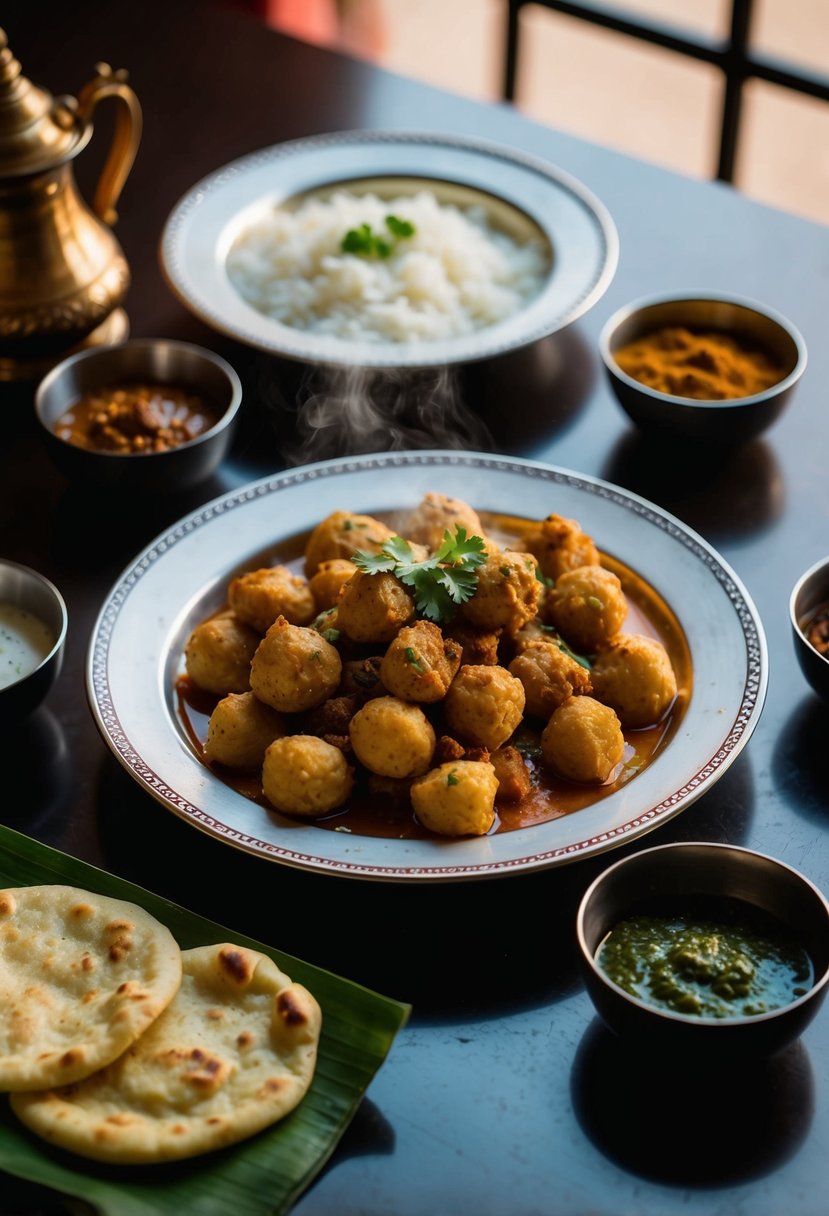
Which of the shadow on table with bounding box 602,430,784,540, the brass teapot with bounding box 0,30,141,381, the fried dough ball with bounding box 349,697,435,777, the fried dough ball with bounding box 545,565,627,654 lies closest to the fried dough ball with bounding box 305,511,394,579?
the fried dough ball with bounding box 545,565,627,654

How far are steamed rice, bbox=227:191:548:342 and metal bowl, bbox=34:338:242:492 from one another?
428 millimetres

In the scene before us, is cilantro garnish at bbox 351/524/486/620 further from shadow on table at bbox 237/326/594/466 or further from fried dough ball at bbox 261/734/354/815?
shadow on table at bbox 237/326/594/466

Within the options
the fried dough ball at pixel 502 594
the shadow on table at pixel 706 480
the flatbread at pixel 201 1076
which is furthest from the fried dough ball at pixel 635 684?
the flatbread at pixel 201 1076

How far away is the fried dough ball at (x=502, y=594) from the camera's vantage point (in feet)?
8.74

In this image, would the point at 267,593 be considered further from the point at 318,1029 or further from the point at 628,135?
the point at 628,135

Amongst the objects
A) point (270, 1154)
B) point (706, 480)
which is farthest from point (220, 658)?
point (706, 480)

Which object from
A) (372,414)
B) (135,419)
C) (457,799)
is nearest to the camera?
(457,799)

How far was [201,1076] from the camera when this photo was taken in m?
2.03

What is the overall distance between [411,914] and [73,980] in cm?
61

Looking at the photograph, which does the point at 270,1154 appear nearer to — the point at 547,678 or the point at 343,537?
the point at 547,678

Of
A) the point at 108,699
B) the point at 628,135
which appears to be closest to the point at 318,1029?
the point at 108,699

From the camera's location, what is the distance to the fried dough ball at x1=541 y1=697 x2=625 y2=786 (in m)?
2.54

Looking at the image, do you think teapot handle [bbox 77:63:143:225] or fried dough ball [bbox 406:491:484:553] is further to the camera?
teapot handle [bbox 77:63:143:225]

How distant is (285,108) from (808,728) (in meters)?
3.21
